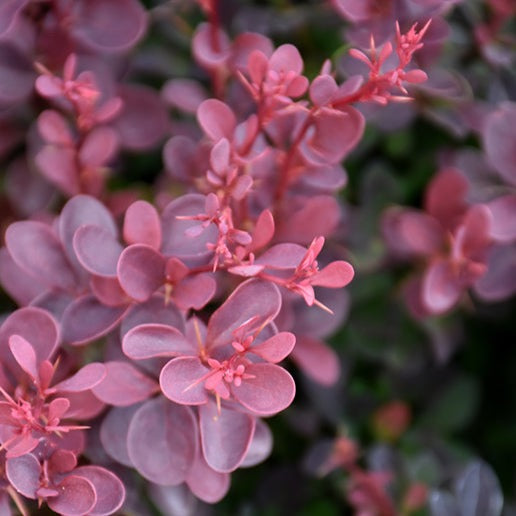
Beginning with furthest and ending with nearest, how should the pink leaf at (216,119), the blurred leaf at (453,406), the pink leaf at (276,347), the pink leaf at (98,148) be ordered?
the blurred leaf at (453,406)
the pink leaf at (98,148)
the pink leaf at (216,119)
the pink leaf at (276,347)

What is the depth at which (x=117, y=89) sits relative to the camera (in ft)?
3.07

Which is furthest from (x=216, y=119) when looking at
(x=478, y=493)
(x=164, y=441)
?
(x=478, y=493)

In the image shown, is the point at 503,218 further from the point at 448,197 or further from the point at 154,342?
the point at 154,342

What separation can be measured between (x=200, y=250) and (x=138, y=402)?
6.1 inches

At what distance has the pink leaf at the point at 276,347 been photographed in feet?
1.95

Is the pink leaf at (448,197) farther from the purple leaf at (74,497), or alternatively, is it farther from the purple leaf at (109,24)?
the purple leaf at (74,497)

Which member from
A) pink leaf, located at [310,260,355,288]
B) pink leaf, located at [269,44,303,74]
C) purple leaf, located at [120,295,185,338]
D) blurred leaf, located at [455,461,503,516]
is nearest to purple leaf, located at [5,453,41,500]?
purple leaf, located at [120,295,185,338]

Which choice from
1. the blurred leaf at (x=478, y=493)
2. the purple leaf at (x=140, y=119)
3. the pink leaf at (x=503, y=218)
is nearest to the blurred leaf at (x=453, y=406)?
the blurred leaf at (x=478, y=493)

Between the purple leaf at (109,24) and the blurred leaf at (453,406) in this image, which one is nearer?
the purple leaf at (109,24)

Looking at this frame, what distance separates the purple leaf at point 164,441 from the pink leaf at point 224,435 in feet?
0.07

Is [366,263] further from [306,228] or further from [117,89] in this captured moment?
[117,89]

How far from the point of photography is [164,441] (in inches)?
26.9

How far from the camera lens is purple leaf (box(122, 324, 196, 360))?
624mm

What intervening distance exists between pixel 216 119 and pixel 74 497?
34 cm
